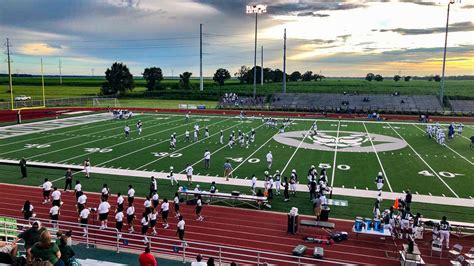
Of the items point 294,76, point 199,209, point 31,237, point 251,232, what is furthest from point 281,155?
point 294,76

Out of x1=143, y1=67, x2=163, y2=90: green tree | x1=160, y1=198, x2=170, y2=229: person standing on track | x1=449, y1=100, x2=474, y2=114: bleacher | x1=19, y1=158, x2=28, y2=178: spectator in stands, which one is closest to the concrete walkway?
x1=19, y1=158, x2=28, y2=178: spectator in stands

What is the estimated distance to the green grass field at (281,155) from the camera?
21.5m

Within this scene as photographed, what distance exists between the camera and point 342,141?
34375 millimetres

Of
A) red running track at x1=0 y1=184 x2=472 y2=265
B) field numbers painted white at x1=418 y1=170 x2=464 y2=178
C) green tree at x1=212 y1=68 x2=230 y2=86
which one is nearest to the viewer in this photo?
red running track at x1=0 y1=184 x2=472 y2=265

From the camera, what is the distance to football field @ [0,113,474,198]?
22.8 metres

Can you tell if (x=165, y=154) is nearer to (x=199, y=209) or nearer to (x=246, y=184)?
(x=246, y=184)

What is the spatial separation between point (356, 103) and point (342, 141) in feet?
126

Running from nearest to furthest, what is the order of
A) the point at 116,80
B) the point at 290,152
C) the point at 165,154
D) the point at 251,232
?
the point at 251,232 < the point at 165,154 < the point at 290,152 < the point at 116,80

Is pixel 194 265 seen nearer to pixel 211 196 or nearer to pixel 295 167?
pixel 211 196

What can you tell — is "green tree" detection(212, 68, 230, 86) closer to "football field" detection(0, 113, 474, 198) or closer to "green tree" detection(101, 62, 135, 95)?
"green tree" detection(101, 62, 135, 95)

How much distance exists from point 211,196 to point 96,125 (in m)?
29.3

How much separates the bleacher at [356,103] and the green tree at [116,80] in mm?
46099

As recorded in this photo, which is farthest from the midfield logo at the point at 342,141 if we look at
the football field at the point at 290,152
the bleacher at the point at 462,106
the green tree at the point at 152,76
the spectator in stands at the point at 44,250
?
the green tree at the point at 152,76

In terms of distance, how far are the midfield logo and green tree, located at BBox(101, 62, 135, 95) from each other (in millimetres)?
73963
